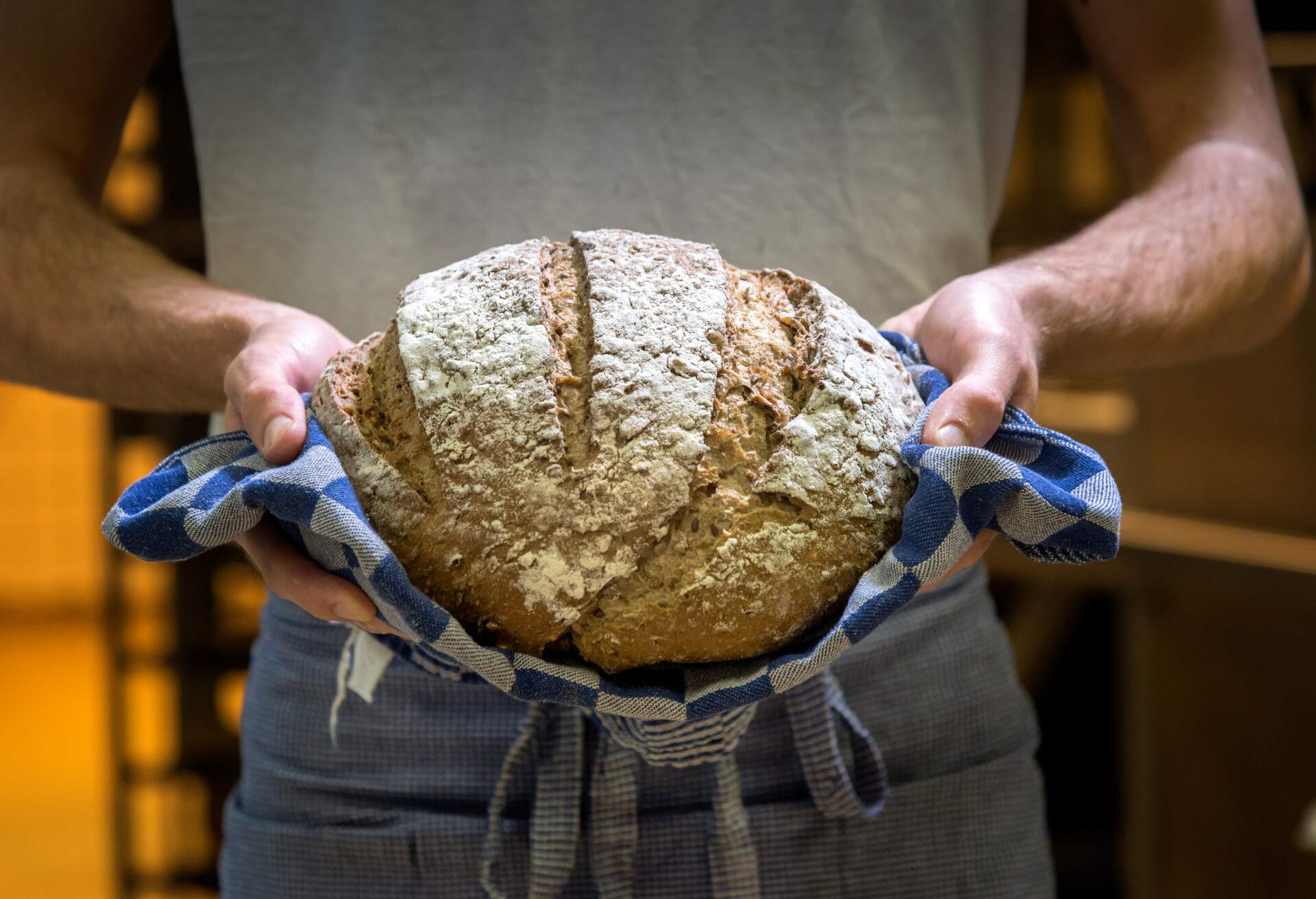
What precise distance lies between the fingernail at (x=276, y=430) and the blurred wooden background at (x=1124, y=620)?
209 cm

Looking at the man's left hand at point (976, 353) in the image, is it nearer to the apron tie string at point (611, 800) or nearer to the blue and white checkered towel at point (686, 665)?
the blue and white checkered towel at point (686, 665)

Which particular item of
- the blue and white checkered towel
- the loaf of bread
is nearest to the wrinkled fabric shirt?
the loaf of bread

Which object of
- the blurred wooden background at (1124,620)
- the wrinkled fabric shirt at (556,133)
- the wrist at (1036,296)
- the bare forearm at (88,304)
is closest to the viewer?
the wrist at (1036,296)

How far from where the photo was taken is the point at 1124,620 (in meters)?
2.84

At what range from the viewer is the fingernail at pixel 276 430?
92 cm

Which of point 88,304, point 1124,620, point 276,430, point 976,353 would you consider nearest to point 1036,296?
point 976,353

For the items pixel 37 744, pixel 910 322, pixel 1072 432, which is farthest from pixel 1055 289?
pixel 37 744

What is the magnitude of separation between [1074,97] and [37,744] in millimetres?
5100

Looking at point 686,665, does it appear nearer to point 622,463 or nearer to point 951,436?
point 622,463

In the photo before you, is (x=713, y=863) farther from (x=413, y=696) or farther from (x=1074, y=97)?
(x=1074, y=97)

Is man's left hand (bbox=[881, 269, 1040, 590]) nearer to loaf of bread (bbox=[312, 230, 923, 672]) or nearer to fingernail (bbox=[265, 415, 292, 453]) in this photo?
loaf of bread (bbox=[312, 230, 923, 672])

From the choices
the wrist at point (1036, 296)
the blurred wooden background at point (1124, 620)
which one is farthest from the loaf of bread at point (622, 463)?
the blurred wooden background at point (1124, 620)

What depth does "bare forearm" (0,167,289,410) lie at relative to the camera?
1248mm

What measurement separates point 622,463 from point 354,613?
0.27m
